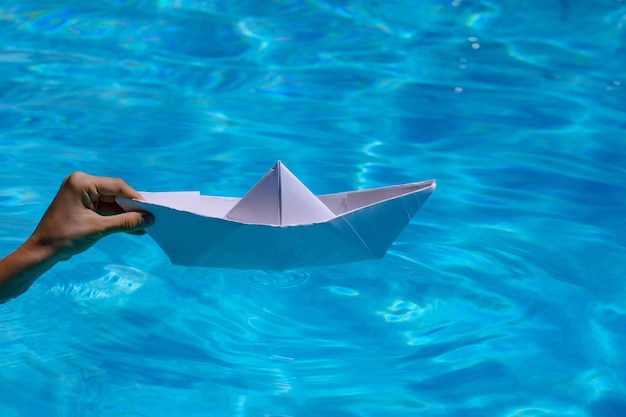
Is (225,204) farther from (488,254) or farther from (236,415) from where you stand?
(488,254)

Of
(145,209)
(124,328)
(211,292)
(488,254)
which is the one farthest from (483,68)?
(145,209)

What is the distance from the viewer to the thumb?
6.86ft

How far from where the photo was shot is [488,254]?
10.7 feet

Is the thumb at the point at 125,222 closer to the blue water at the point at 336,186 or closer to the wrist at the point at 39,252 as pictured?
the wrist at the point at 39,252

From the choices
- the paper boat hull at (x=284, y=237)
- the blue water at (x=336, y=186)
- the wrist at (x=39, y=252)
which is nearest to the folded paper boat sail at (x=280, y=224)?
the paper boat hull at (x=284, y=237)

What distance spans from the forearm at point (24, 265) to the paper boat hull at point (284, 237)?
25 centimetres

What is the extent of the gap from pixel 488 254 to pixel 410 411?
0.97 meters

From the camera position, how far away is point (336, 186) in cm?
378

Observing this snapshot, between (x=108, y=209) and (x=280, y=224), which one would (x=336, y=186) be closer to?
(x=280, y=224)

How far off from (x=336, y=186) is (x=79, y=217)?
1759 mm

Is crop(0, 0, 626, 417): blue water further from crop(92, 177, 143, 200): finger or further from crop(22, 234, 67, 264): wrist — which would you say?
crop(92, 177, 143, 200): finger

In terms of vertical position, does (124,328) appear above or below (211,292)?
below

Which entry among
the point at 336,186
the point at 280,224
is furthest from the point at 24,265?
the point at 336,186

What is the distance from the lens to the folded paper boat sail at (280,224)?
2117 millimetres
